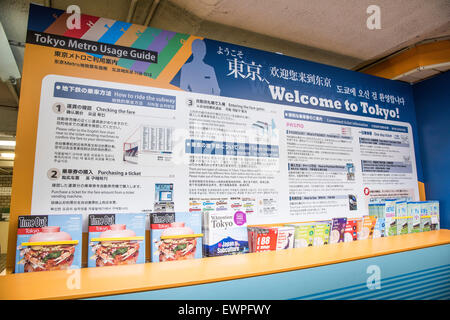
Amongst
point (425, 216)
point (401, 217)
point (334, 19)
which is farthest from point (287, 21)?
point (425, 216)

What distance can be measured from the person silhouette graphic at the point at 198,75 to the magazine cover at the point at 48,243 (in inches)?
51.2

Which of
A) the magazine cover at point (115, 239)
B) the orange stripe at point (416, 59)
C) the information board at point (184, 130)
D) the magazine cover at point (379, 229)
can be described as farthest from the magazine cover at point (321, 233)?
the orange stripe at point (416, 59)

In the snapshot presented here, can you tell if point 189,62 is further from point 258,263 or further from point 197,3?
point 258,263

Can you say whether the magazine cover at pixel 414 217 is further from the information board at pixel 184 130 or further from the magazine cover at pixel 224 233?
the magazine cover at pixel 224 233

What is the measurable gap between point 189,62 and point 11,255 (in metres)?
1.82

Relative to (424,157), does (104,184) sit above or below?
below

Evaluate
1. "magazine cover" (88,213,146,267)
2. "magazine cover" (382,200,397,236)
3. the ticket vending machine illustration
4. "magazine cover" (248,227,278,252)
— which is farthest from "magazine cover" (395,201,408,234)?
"magazine cover" (88,213,146,267)

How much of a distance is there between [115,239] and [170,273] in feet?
1.51

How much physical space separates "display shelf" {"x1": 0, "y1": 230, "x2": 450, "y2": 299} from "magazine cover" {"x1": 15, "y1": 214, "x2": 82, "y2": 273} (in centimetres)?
7

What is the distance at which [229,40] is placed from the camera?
9.52 ft

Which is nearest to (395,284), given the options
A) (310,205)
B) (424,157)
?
(310,205)

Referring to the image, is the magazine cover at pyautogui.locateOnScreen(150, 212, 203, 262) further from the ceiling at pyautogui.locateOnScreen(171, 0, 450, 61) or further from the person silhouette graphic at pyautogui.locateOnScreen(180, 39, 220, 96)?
the ceiling at pyautogui.locateOnScreen(171, 0, 450, 61)

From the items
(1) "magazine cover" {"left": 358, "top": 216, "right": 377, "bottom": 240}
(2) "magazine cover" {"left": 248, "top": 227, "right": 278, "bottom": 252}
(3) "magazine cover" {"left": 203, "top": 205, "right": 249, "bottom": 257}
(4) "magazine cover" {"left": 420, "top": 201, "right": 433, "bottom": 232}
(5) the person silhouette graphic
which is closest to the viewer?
(3) "magazine cover" {"left": 203, "top": 205, "right": 249, "bottom": 257}

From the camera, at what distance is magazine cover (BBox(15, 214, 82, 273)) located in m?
1.62
